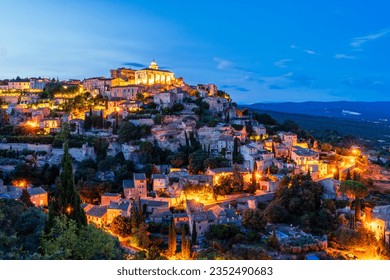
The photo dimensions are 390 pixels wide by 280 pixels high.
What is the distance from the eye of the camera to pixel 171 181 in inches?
841

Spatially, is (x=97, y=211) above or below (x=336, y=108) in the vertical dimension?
below

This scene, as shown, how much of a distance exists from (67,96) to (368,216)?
26.8 m

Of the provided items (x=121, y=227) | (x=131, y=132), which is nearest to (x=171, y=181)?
(x=121, y=227)

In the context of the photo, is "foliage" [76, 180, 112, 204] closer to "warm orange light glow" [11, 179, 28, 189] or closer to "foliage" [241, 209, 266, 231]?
"warm orange light glow" [11, 179, 28, 189]

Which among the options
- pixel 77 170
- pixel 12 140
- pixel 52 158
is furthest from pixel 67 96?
pixel 77 170

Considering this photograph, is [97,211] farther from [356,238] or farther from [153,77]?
[153,77]

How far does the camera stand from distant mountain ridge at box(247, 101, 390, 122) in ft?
307

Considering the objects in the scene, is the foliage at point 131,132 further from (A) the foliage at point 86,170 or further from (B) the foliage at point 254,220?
(B) the foliage at point 254,220

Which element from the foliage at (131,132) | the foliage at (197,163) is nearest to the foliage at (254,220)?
the foliage at (197,163)

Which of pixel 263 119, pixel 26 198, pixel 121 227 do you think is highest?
pixel 263 119

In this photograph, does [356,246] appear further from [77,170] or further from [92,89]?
[92,89]

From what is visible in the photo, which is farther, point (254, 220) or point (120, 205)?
point (120, 205)

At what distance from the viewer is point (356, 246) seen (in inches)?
605

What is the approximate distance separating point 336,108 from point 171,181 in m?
93.7
